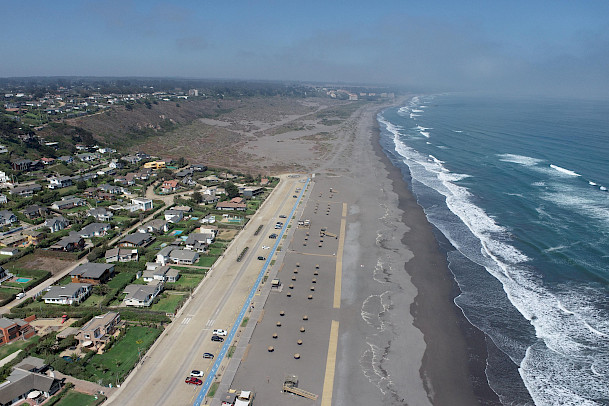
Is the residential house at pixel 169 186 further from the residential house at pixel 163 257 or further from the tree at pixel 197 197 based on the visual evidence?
the residential house at pixel 163 257

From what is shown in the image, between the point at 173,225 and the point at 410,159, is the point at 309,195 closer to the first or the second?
the point at 173,225

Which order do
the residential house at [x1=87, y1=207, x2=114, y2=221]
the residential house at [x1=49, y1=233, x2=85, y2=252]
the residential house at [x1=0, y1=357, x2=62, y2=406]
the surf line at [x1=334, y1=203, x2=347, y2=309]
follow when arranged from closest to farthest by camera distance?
the residential house at [x1=0, y1=357, x2=62, y2=406] → the surf line at [x1=334, y1=203, x2=347, y2=309] → the residential house at [x1=49, y1=233, x2=85, y2=252] → the residential house at [x1=87, y1=207, x2=114, y2=221]

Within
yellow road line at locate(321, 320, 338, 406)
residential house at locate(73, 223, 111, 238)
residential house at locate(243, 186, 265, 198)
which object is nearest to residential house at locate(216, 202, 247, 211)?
residential house at locate(243, 186, 265, 198)

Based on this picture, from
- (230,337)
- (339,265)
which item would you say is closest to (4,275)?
(230,337)

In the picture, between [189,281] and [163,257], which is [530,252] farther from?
[163,257]

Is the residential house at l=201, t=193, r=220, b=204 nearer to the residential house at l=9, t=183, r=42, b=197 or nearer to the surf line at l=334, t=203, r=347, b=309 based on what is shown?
the surf line at l=334, t=203, r=347, b=309

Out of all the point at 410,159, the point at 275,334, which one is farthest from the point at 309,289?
the point at 410,159

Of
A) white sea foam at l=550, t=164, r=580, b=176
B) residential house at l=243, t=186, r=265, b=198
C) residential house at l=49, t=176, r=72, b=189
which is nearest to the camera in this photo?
residential house at l=243, t=186, r=265, b=198
